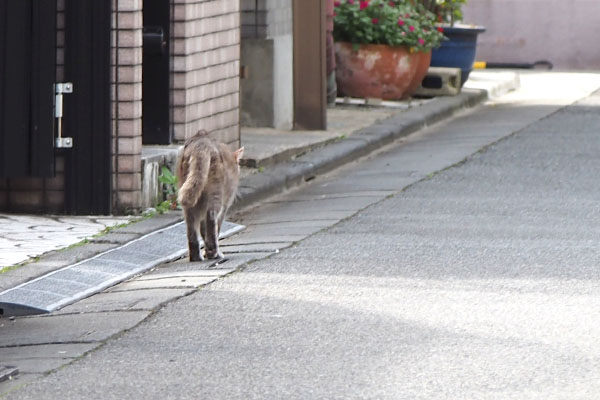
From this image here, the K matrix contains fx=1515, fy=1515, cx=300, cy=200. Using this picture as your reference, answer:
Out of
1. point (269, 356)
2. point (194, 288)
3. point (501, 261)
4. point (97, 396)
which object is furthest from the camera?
point (501, 261)

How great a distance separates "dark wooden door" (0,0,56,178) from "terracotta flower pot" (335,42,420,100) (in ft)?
26.1

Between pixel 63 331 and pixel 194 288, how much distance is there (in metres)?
0.97

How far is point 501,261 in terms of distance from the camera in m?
8.02

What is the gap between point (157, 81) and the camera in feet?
35.3

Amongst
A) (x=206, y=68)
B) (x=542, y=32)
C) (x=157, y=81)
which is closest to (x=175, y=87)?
(x=157, y=81)

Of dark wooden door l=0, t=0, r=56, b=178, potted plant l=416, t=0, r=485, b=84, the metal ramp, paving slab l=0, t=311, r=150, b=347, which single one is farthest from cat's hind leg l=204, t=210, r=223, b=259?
potted plant l=416, t=0, r=485, b=84

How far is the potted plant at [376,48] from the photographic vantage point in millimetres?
16938

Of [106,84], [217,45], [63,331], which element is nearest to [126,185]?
[106,84]

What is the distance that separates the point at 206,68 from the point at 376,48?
6.00 metres

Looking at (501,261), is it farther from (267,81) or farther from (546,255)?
(267,81)

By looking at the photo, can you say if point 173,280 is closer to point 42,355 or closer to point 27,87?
point 42,355

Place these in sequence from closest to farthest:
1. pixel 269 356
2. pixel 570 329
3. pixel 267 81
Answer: pixel 269 356 → pixel 570 329 → pixel 267 81

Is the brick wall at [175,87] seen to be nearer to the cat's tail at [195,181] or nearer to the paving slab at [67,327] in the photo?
the cat's tail at [195,181]

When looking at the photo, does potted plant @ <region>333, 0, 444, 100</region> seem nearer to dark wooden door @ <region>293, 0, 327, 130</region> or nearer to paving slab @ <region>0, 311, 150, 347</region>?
dark wooden door @ <region>293, 0, 327, 130</region>
